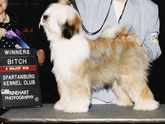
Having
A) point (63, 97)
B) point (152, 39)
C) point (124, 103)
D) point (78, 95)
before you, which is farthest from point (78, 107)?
point (152, 39)

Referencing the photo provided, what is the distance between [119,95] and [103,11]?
0.89 m

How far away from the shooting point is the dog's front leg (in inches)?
73.5

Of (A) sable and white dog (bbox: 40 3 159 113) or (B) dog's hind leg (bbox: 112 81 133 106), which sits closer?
(A) sable and white dog (bbox: 40 3 159 113)

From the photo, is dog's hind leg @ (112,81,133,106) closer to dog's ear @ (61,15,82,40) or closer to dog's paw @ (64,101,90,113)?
dog's paw @ (64,101,90,113)

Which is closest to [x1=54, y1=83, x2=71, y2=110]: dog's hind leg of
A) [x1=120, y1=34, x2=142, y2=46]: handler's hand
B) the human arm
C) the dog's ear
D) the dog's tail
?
the dog's ear

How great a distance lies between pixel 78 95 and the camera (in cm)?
187

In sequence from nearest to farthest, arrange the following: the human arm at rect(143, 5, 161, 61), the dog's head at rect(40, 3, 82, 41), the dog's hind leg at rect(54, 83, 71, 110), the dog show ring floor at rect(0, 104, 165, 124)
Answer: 1. the dog show ring floor at rect(0, 104, 165, 124)
2. the dog's head at rect(40, 3, 82, 41)
3. the dog's hind leg at rect(54, 83, 71, 110)
4. the human arm at rect(143, 5, 161, 61)

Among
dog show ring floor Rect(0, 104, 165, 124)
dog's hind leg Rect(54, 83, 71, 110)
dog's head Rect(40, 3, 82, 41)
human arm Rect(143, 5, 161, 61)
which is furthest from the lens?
human arm Rect(143, 5, 161, 61)

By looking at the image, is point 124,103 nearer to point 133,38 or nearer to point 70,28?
point 133,38

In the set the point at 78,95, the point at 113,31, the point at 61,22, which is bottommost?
the point at 78,95

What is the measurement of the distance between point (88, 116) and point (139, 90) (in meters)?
0.55

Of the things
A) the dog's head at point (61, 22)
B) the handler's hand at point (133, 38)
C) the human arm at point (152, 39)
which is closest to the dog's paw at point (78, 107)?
the dog's head at point (61, 22)

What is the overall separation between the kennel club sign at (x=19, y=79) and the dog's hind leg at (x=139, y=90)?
82 cm

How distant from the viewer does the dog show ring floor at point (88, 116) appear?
1.69 m
